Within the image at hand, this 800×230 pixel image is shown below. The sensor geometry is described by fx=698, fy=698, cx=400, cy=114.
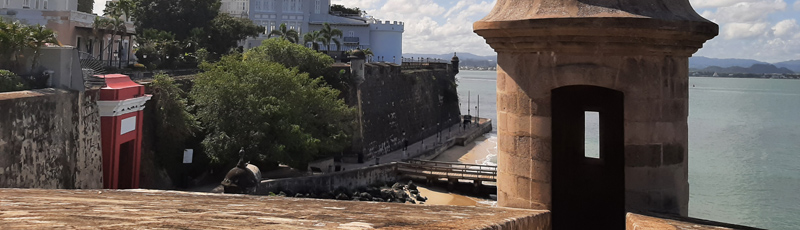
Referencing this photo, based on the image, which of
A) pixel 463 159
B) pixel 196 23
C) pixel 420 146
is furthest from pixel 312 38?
pixel 463 159

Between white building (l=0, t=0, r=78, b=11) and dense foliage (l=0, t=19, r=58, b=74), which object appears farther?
white building (l=0, t=0, r=78, b=11)

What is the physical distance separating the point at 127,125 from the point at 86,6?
3478cm

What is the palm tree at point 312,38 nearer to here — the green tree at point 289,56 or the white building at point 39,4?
the green tree at point 289,56

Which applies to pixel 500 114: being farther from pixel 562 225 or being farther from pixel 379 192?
pixel 379 192

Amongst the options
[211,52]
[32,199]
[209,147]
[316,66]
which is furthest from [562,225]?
[211,52]

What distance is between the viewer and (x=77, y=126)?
591 inches

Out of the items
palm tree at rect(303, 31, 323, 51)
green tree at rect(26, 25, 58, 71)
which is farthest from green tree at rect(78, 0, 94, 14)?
green tree at rect(26, 25, 58, 71)

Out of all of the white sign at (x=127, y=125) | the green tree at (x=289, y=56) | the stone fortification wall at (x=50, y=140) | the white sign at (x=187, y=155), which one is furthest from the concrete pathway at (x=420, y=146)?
the stone fortification wall at (x=50, y=140)

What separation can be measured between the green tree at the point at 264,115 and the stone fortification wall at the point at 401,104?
9437 mm

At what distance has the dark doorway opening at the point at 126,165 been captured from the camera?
58.1ft

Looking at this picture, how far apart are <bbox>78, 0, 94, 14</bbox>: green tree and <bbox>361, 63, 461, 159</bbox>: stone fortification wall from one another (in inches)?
863

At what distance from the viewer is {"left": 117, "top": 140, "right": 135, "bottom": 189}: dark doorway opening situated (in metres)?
17.7

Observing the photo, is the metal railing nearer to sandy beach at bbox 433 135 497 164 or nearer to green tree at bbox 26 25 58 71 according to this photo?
sandy beach at bbox 433 135 497 164

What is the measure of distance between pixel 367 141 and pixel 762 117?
200 feet
